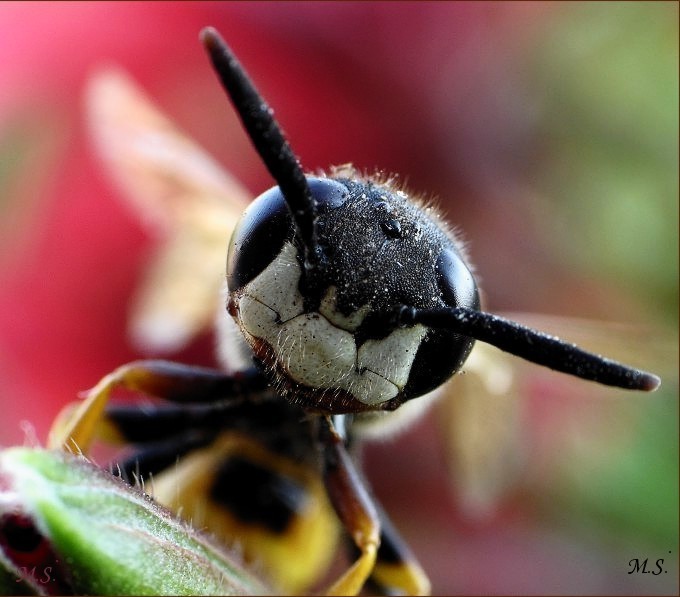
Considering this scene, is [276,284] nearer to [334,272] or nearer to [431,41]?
[334,272]

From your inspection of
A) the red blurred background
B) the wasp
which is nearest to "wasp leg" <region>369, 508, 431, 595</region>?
the wasp

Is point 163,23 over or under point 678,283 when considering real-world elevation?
over

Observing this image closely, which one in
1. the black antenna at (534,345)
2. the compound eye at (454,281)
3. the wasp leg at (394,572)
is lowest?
the wasp leg at (394,572)

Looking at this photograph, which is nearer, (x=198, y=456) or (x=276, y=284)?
(x=276, y=284)

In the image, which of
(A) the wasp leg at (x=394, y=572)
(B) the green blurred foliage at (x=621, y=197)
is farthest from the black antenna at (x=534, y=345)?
(B) the green blurred foliage at (x=621, y=197)

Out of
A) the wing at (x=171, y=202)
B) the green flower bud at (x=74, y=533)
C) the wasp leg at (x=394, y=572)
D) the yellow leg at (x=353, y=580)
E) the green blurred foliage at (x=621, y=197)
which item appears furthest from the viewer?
the green blurred foliage at (x=621, y=197)

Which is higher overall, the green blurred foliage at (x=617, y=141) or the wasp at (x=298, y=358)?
the green blurred foliage at (x=617, y=141)

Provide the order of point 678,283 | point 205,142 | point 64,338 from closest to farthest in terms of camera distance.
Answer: point 678,283 → point 64,338 → point 205,142

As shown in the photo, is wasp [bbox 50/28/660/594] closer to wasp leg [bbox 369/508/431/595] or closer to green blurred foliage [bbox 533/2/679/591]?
wasp leg [bbox 369/508/431/595]

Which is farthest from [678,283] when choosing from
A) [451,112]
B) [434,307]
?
[434,307]

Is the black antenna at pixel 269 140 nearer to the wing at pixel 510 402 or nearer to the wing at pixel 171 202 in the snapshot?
the wing at pixel 510 402
